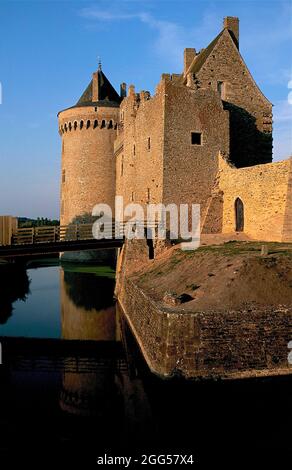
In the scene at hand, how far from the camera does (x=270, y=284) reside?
12508 millimetres

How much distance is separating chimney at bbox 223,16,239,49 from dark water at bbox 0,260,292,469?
1998 cm

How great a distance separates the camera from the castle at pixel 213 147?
20.0m

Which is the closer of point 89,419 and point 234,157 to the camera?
point 89,419

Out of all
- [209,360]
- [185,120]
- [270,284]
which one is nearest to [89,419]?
[209,360]

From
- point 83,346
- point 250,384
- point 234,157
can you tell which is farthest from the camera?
point 234,157

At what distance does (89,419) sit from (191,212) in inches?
587

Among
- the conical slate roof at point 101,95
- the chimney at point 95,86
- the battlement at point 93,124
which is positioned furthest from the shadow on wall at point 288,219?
the chimney at point 95,86

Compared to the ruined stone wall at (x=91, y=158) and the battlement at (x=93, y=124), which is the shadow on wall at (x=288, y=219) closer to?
the ruined stone wall at (x=91, y=158)

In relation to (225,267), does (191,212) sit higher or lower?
higher

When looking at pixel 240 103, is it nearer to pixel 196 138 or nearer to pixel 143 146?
pixel 196 138

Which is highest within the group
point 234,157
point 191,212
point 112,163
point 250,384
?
point 112,163

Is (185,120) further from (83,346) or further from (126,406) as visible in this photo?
(126,406)

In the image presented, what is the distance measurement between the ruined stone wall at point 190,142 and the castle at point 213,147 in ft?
0.17
